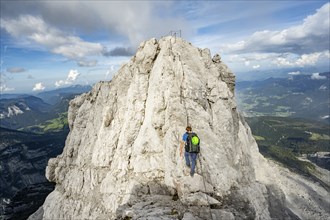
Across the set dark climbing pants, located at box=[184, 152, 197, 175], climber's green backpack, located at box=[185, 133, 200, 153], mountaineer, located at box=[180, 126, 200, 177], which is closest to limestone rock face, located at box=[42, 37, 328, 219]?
dark climbing pants, located at box=[184, 152, 197, 175]

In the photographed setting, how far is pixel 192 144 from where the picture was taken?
29359 mm

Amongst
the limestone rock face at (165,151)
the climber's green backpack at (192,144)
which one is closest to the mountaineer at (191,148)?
the climber's green backpack at (192,144)

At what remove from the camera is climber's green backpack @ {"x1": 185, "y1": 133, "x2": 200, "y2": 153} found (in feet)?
96.0

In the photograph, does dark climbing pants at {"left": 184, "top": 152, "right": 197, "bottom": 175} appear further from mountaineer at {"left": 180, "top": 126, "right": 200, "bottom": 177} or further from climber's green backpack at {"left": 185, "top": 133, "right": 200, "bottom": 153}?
climber's green backpack at {"left": 185, "top": 133, "right": 200, "bottom": 153}

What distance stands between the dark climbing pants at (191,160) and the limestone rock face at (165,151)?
0.85 m

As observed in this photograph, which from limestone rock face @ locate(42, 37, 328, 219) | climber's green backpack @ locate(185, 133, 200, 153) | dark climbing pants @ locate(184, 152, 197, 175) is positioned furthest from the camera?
limestone rock face @ locate(42, 37, 328, 219)

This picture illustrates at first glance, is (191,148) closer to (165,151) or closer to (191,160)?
(191,160)

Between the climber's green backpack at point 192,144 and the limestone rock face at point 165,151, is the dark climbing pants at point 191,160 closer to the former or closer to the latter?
the climber's green backpack at point 192,144

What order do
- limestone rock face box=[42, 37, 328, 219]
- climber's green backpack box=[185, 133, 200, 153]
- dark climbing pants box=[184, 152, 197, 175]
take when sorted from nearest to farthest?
1. climber's green backpack box=[185, 133, 200, 153]
2. dark climbing pants box=[184, 152, 197, 175]
3. limestone rock face box=[42, 37, 328, 219]

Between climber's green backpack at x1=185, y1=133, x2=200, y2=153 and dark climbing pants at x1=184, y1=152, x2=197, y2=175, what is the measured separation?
28.7 inches

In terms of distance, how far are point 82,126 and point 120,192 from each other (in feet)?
98.3

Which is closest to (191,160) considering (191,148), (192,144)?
(191,148)

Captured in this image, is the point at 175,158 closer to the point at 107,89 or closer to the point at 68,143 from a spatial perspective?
the point at 107,89

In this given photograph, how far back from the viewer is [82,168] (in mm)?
50906
